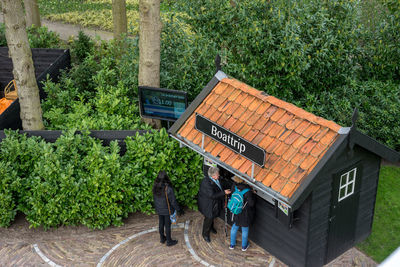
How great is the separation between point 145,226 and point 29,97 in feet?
12.8

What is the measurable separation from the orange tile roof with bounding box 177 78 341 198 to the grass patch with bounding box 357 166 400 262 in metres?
2.72

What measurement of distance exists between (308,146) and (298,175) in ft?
1.65

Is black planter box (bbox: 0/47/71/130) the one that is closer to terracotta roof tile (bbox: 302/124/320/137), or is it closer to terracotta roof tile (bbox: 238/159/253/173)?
terracotta roof tile (bbox: 238/159/253/173)

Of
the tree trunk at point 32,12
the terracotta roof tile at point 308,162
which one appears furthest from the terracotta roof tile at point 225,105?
the tree trunk at point 32,12

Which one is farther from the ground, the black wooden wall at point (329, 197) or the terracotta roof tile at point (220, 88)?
the terracotta roof tile at point (220, 88)

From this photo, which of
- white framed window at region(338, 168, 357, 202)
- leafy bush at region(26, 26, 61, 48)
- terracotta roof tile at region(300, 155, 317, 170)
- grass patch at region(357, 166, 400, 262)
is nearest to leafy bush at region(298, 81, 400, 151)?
grass patch at region(357, 166, 400, 262)

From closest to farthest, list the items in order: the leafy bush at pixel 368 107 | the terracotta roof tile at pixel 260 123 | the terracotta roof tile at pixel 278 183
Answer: the terracotta roof tile at pixel 278 183 < the terracotta roof tile at pixel 260 123 < the leafy bush at pixel 368 107

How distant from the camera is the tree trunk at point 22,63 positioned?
9.91 m

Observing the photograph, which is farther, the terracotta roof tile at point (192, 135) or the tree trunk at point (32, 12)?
the tree trunk at point (32, 12)

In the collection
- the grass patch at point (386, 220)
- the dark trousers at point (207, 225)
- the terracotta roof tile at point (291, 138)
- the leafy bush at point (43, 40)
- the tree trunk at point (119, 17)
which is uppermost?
the tree trunk at point (119, 17)

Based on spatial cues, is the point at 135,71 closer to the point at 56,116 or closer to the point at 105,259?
the point at 56,116

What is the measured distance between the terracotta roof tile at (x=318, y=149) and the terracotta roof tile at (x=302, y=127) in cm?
41

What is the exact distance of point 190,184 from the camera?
982 centimetres

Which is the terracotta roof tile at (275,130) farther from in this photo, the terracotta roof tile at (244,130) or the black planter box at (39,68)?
the black planter box at (39,68)
